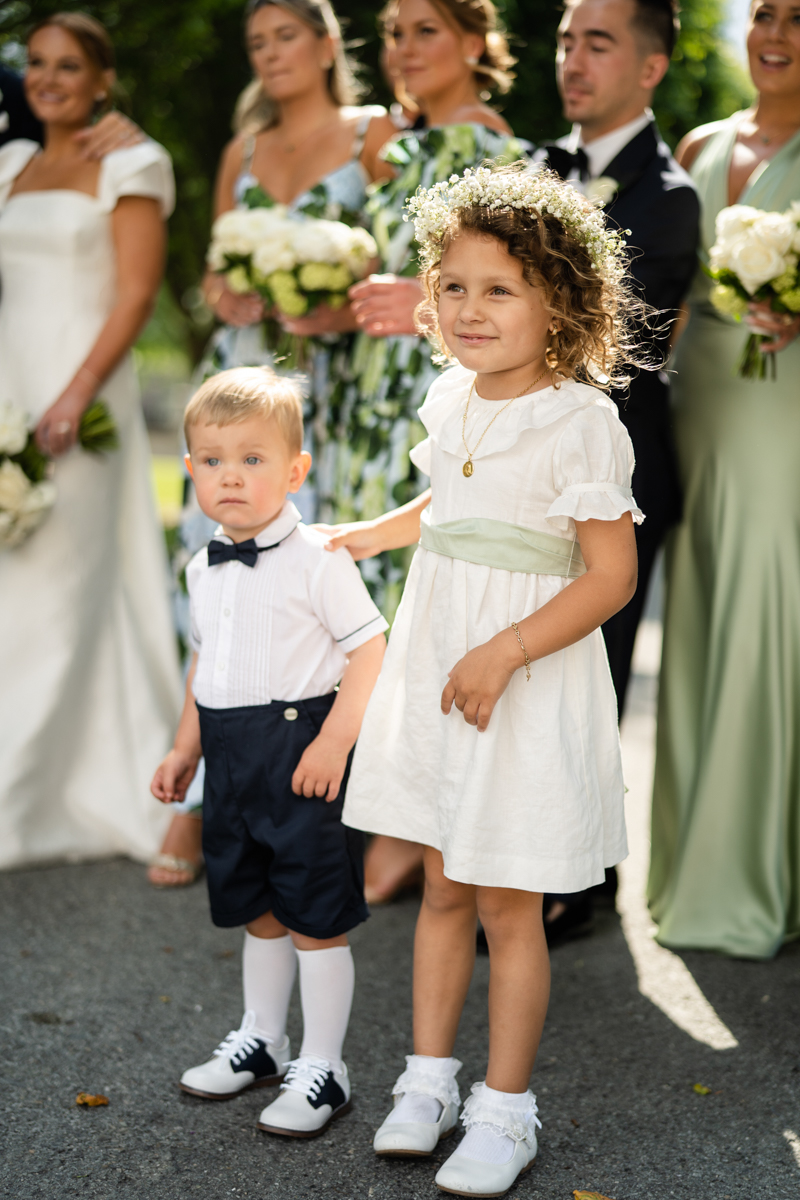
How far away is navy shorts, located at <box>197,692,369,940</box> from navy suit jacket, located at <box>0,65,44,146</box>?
2922 millimetres

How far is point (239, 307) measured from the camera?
166 inches

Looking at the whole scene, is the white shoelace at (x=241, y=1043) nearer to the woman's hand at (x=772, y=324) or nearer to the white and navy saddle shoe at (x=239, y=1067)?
the white and navy saddle shoe at (x=239, y=1067)

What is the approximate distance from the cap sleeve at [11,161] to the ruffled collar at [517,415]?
2.60m

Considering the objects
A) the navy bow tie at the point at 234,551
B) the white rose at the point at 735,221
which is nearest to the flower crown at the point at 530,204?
the navy bow tie at the point at 234,551

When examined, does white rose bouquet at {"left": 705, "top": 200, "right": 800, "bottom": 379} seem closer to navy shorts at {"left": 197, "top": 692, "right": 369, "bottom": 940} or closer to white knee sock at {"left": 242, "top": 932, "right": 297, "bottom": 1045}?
navy shorts at {"left": 197, "top": 692, "right": 369, "bottom": 940}

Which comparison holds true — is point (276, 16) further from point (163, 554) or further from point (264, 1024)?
point (264, 1024)

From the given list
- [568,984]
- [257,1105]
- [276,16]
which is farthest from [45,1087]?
[276,16]

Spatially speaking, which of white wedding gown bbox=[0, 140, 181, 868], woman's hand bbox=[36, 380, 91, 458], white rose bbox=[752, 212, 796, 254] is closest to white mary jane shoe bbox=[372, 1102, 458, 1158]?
white wedding gown bbox=[0, 140, 181, 868]

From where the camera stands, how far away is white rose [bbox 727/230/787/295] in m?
3.22

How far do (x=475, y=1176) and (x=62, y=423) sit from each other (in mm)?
2865

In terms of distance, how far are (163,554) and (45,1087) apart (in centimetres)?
226

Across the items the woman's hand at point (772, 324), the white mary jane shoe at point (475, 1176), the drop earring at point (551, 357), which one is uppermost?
the woman's hand at point (772, 324)

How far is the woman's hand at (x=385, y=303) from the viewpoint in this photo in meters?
3.68

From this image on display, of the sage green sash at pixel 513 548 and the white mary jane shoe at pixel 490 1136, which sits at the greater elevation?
the sage green sash at pixel 513 548
